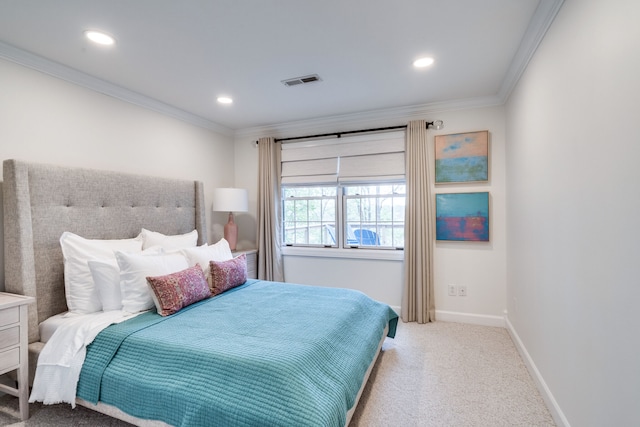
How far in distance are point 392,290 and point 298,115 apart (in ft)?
7.93

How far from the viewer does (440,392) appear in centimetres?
214

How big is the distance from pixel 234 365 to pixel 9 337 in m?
1.45

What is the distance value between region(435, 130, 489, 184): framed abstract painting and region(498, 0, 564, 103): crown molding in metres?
0.57

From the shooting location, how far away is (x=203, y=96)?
3121mm

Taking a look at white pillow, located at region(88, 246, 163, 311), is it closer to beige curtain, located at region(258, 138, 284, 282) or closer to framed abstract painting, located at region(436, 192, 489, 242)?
beige curtain, located at region(258, 138, 284, 282)

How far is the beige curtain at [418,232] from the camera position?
11.2 ft

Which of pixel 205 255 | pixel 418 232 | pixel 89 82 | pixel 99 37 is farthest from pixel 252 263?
pixel 99 37

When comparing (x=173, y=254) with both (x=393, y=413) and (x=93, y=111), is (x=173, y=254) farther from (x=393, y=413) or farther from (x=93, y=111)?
(x=393, y=413)

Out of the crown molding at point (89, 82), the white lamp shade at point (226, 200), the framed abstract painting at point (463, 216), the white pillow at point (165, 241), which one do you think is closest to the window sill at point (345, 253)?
the framed abstract painting at point (463, 216)

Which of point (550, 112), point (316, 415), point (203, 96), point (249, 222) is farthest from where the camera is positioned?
point (249, 222)

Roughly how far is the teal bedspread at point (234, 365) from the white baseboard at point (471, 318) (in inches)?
62.6

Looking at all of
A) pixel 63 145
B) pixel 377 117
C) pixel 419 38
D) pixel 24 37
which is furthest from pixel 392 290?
pixel 24 37

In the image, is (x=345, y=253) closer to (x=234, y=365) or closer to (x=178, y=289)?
(x=178, y=289)

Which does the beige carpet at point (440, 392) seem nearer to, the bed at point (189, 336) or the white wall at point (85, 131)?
the bed at point (189, 336)
